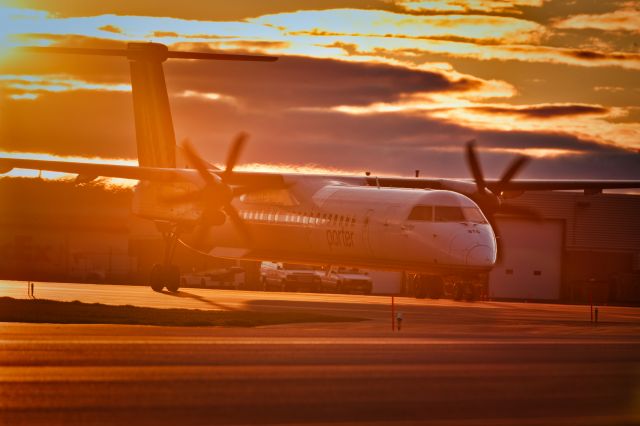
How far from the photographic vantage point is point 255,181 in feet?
138

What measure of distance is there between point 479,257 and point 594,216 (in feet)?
129

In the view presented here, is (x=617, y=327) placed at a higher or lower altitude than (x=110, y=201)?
lower

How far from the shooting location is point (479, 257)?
109ft

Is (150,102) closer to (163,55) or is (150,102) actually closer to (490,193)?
(163,55)

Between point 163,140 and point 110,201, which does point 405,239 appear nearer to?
point 163,140

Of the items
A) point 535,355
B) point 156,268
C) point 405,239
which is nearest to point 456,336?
point 535,355

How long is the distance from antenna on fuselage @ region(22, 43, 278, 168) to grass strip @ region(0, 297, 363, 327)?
11.8 meters

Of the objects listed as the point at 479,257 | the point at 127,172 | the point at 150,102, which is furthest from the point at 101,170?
the point at 479,257

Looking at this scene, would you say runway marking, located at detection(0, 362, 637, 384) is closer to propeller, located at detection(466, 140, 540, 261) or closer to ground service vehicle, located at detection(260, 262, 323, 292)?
propeller, located at detection(466, 140, 540, 261)

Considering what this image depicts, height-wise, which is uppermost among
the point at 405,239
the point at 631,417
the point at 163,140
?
the point at 163,140

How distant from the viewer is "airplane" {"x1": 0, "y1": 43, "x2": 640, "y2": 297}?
34844 mm

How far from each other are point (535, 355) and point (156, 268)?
26322mm

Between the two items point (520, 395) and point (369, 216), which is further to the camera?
point (369, 216)

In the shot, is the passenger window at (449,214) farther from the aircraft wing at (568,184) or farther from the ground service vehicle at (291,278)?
the ground service vehicle at (291,278)
